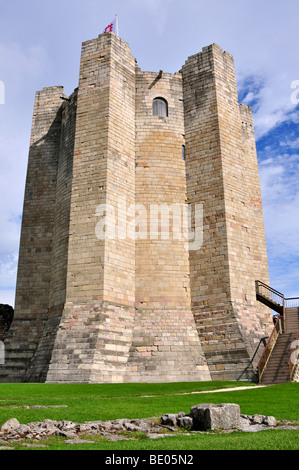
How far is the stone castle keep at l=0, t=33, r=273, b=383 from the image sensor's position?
50.1 ft

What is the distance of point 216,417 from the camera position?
19.4 ft

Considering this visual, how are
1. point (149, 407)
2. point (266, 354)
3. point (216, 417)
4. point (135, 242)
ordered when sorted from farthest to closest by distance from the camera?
point (135, 242) < point (266, 354) < point (149, 407) < point (216, 417)

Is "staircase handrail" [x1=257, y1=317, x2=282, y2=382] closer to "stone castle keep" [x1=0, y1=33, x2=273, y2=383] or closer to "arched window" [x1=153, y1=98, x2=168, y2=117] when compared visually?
"stone castle keep" [x1=0, y1=33, x2=273, y2=383]

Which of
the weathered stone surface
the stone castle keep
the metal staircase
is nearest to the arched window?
the stone castle keep

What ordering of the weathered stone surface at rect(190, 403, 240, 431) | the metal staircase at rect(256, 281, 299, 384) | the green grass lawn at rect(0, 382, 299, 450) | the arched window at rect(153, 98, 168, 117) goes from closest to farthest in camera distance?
the green grass lawn at rect(0, 382, 299, 450), the weathered stone surface at rect(190, 403, 240, 431), the metal staircase at rect(256, 281, 299, 384), the arched window at rect(153, 98, 168, 117)

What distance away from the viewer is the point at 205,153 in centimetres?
1881

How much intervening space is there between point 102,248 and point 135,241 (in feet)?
6.68

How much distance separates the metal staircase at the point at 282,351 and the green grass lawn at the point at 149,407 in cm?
114

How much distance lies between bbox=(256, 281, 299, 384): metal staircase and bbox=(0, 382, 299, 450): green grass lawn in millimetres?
1143

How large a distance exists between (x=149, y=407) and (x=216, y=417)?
8.03 feet

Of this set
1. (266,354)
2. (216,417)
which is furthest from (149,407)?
(266,354)

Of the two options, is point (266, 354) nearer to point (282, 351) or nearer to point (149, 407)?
point (282, 351)
